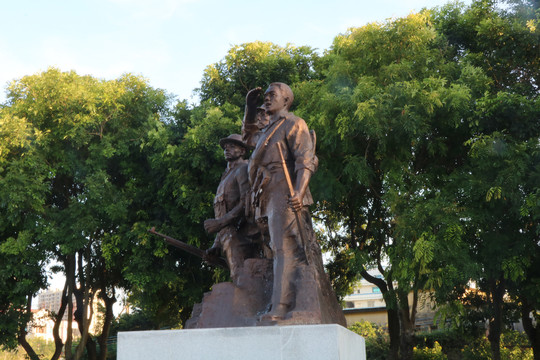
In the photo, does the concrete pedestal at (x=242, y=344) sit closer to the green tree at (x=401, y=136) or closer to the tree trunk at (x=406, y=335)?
the green tree at (x=401, y=136)

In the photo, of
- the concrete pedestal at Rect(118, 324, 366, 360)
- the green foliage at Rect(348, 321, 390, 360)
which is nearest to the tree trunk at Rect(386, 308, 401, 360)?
the green foliage at Rect(348, 321, 390, 360)

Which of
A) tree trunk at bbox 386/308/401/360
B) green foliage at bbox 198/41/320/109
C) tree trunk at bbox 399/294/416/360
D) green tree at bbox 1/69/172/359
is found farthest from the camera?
tree trunk at bbox 386/308/401/360

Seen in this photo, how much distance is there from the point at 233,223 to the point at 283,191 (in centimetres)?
115

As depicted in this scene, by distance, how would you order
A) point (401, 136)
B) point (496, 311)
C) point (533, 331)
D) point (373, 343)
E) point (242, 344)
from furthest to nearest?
point (373, 343) < point (533, 331) < point (496, 311) < point (401, 136) < point (242, 344)

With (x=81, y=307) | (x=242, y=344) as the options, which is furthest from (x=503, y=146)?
(x=81, y=307)

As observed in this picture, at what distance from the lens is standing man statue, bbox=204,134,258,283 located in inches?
242

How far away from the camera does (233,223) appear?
20.4 feet

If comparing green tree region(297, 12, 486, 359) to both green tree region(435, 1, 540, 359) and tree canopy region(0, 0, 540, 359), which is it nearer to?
tree canopy region(0, 0, 540, 359)

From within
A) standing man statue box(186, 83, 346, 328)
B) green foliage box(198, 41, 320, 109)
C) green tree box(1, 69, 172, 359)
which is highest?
green foliage box(198, 41, 320, 109)

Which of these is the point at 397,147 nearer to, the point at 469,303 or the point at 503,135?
the point at 503,135

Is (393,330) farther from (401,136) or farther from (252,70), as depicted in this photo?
(252,70)

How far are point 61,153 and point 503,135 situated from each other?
34.7ft

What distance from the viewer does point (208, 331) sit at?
4582 mm

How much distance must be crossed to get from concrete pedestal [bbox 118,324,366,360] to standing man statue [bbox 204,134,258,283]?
133 centimetres
